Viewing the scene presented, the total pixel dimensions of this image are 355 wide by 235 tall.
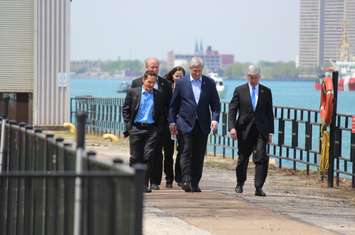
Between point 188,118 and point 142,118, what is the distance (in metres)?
0.62

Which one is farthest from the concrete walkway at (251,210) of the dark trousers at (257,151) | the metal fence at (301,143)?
the metal fence at (301,143)

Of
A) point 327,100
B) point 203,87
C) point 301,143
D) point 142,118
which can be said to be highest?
point 203,87

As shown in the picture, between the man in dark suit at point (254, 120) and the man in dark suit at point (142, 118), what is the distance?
3.60 ft

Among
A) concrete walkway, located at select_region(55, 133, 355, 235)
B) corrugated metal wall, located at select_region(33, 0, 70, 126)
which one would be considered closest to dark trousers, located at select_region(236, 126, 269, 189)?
concrete walkway, located at select_region(55, 133, 355, 235)

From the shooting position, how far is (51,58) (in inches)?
1168

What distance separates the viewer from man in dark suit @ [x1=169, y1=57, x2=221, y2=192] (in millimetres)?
13250

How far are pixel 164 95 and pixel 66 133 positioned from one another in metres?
14.6

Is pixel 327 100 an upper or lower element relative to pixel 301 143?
upper

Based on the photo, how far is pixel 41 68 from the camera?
2956cm

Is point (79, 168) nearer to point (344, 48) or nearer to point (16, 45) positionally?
point (16, 45)

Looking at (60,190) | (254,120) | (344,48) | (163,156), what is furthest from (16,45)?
(344,48)

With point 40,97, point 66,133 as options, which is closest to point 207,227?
point 66,133

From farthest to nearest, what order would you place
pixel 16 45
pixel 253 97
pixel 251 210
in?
pixel 16 45, pixel 253 97, pixel 251 210

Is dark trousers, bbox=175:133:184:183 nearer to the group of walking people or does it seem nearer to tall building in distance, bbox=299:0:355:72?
the group of walking people
